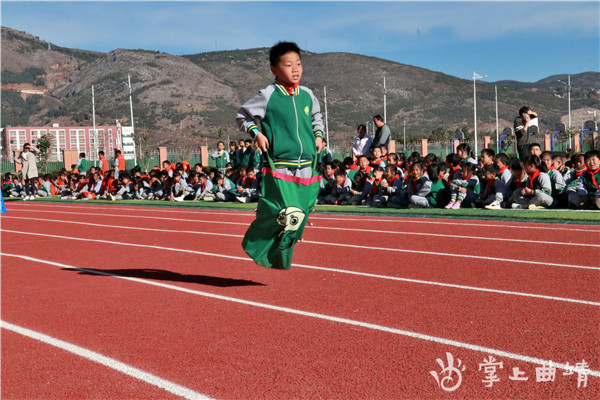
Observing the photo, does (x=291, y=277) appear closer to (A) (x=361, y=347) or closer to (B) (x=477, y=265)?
(B) (x=477, y=265)

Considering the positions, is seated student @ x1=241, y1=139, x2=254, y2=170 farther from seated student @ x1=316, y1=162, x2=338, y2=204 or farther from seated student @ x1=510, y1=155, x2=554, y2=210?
seated student @ x1=510, y1=155, x2=554, y2=210

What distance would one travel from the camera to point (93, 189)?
25.1 meters

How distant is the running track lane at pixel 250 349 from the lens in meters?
3.55

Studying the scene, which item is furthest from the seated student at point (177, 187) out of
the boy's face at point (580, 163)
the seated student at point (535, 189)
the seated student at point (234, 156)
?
the boy's face at point (580, 163)

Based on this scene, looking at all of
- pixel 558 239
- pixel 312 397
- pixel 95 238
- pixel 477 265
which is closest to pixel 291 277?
pixel 477 265

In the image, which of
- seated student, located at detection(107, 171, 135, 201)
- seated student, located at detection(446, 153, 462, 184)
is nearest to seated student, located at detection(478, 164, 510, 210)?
seated student, located at detection(446, 153, 462, 184)

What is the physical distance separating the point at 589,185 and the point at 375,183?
4.95 m

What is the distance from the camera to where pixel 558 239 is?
29.3ft

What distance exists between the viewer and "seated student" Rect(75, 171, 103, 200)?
81.4ft

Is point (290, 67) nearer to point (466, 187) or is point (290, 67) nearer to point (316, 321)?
point (316, 321)

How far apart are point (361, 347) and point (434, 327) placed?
0.69m

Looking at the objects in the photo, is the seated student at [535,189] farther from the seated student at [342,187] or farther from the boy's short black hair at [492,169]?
the seated student at [342,187]

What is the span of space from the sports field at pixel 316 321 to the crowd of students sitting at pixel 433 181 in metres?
3.40

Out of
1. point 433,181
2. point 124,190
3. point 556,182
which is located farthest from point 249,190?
point 556,182
